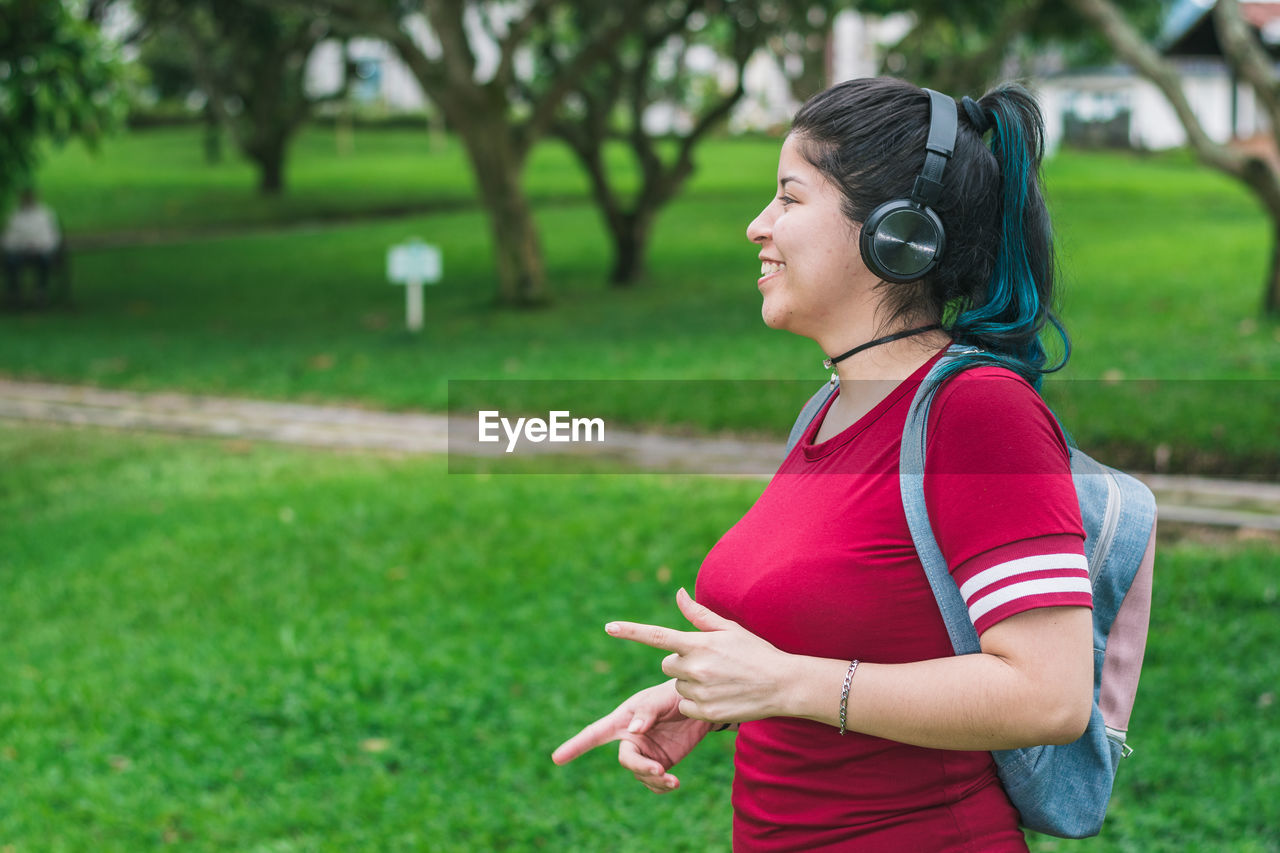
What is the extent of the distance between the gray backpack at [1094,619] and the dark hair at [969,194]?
0.34 ft

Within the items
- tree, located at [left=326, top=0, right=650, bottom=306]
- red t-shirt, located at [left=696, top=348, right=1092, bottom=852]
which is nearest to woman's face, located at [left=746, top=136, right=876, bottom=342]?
red t-shirt, located at [left=696, top=348, right=1092, bottom=852]

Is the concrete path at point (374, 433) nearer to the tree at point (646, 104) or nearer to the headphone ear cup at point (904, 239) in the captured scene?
the headphone ear cup at point (904, 239)

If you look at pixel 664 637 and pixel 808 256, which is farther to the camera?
pixel 808 256

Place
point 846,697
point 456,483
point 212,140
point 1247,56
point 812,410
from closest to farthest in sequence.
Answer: point 846,697, point 812,410, point 456,483, point 1247,56, point 212,140

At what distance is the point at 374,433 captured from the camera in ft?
30.5

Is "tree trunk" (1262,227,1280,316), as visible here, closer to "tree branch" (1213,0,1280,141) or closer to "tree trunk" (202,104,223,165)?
"tree branch" (1213,0,1280,141)

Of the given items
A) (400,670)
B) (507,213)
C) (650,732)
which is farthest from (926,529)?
(507,213)

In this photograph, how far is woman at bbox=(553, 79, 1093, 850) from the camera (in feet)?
4.80

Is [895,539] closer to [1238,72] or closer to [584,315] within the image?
[1238,72]

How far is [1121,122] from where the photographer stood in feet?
141

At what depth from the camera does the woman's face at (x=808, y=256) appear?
168 cm

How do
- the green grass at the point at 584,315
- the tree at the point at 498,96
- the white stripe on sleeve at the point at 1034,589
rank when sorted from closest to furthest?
1. the white stripe on sleeve at the point at 1034,589
2. the green grass at the point at 584,315
3. the tree at the point at 498,96

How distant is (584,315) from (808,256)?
43.4ft

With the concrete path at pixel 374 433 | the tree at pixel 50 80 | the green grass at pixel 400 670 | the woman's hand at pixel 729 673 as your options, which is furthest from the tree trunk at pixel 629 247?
the woman's hand at pixel 729 673
